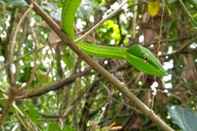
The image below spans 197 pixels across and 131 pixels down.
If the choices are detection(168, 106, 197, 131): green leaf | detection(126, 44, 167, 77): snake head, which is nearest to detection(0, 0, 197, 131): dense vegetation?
detection(168, 106, 197, 131): green leaf

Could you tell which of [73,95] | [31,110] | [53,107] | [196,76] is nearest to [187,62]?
[196,76]

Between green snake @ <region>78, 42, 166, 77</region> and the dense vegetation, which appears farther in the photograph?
the dense vegetation

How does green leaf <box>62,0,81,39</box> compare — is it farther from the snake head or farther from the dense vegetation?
the dense vegetation

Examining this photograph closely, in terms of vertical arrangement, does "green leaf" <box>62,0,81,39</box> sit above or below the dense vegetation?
above

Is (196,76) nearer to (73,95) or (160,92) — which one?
(160,92)

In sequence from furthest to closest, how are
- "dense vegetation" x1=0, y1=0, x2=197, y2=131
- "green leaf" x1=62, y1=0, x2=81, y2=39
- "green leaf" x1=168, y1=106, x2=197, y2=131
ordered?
"dense vegetation" x1=0, y1=0, x2=197, y2=131 → "green leaf" x1=168, y1=106, x2=197, y2=131 → "green leaf" x1=62, y1=0, x2=81, y2=39

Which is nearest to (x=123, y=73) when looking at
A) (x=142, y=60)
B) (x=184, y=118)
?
(x=184, y=118)

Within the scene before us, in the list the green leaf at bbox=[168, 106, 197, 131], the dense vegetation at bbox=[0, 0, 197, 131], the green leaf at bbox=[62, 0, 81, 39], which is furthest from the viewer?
the dense vegetation at bbox=[0, 0, 197, 131]

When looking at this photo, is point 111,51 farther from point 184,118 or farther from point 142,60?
point 184,118
